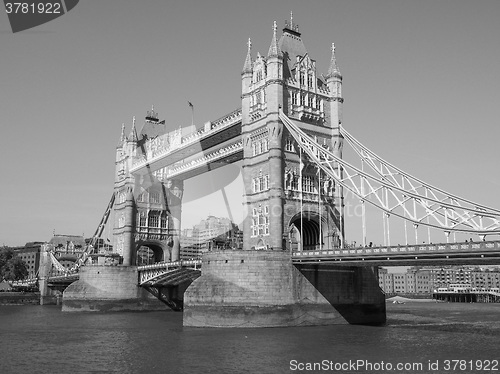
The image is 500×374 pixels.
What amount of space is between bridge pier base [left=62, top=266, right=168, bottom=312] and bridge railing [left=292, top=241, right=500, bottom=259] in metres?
41.3

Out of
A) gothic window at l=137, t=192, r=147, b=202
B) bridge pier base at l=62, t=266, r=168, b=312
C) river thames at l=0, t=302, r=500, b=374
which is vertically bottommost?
river thames at l=0, t=302, r=500, b=374

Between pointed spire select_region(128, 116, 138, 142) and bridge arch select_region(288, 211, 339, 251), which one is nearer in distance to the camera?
bridge arch select_region(288, 211, 339, 251)

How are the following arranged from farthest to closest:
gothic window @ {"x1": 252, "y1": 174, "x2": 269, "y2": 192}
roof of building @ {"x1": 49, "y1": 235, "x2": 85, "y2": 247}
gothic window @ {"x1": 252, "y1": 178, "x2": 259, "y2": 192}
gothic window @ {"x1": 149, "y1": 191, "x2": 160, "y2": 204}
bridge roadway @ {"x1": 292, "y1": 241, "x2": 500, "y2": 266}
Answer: roof of building @ {"x1": 49, "y1": 235, "x2": 85, "y2": 247}, gothic window @ {"x1": 149, "y1": 191, "x2": 160, "y2": 204}, gothic window @ {"x1": 252, "y1": 178, "x2": 259, "y2": 192}, gothic window @ {"x1": 252, "y1": 174, "x2": 269, "y2": 192}, bridge roadway @ {"x1": 292, "y1": 241, "x2": 500, "y2": 266}

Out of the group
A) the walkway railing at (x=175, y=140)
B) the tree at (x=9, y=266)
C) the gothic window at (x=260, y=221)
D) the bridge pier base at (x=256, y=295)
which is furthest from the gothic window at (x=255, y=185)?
the tree at (x=9, y=266)

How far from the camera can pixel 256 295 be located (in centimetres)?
5159

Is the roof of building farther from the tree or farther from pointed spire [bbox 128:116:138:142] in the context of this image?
pointed spire [bbox 128:116:138:142]

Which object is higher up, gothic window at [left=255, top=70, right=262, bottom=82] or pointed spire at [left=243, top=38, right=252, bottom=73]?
pointed spire at [left=243, top=38, right=252, bottom=73]

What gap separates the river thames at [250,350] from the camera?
3186 cm

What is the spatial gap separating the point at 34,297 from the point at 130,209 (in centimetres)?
4349

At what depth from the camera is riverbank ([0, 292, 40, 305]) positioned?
119 m

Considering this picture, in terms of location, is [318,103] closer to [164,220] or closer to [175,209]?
[175,209]

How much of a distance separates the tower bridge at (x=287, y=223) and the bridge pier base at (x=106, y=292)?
6.2 inches

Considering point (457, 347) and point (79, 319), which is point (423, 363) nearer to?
point (457, 347)

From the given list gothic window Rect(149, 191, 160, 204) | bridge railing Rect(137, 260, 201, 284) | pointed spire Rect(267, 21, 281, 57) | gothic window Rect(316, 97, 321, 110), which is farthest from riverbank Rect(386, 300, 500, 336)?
gothic window Rect(149, 191, 160, 204)
